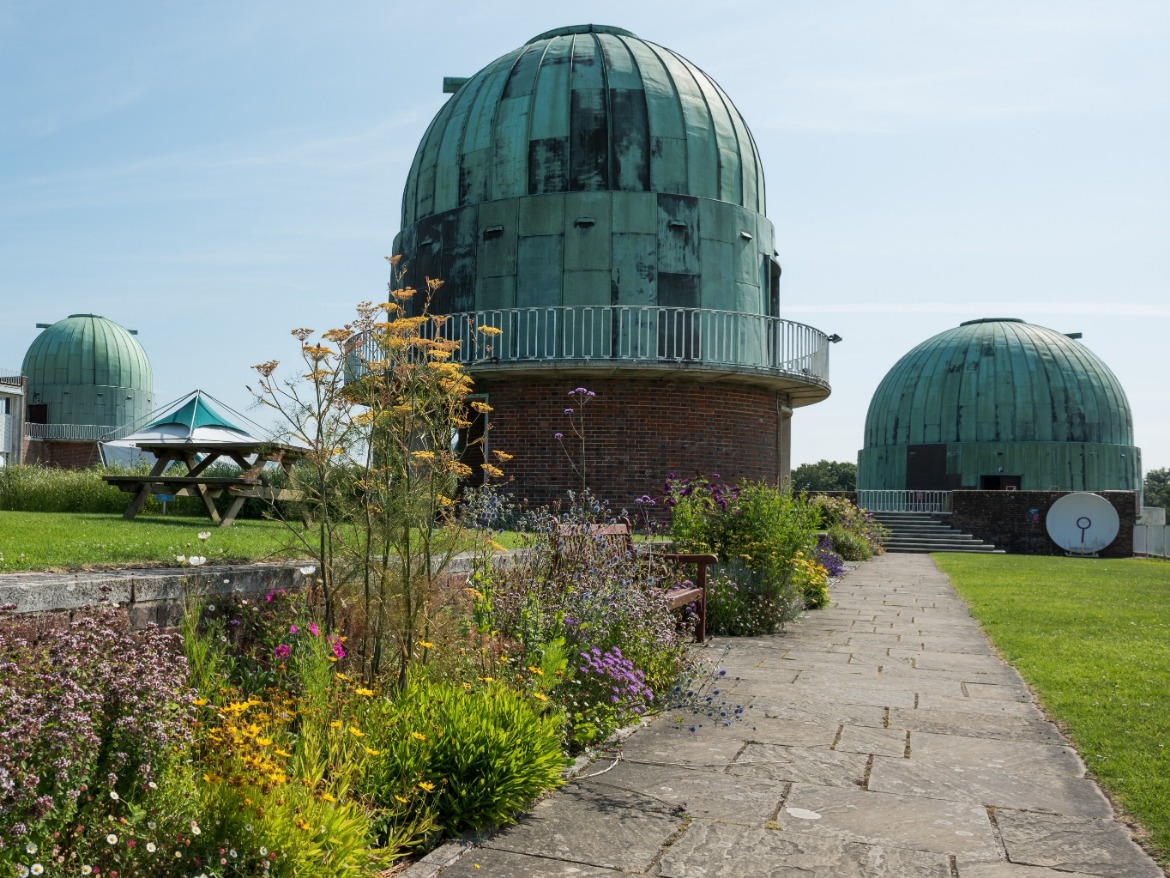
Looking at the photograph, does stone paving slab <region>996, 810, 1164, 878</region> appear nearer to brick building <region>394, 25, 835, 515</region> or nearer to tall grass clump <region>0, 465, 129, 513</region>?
tall grass clump <region>0, 465, 129, 513</region>

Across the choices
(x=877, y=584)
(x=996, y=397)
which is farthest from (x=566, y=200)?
(x=996, y=397)

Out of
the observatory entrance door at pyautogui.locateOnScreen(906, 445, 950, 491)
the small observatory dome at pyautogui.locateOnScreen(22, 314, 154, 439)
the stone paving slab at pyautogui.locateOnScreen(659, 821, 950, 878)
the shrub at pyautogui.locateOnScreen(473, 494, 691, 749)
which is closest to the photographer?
the stone paving slab at pyautogui.locateOnScreen(659, 821, 950, 878)

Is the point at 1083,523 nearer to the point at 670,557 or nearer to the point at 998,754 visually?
the point at 670,557

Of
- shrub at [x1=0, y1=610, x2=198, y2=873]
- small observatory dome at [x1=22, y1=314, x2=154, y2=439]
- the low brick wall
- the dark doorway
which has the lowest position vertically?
shrub at [x1=0, y1=610, x2=198, y2=873]

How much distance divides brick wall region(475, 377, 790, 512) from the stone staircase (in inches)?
452

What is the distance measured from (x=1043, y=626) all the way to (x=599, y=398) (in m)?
8.69

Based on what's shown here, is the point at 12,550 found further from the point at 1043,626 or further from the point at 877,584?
the point at 877,584

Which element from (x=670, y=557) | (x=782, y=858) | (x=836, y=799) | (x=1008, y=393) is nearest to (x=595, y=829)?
(x=782, y=858)

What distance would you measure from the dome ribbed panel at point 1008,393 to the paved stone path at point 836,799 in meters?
30.8

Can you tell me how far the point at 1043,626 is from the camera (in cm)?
1040

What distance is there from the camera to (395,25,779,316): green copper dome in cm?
1778

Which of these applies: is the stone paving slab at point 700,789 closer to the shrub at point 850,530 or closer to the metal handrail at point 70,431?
the shrub at point 850,530

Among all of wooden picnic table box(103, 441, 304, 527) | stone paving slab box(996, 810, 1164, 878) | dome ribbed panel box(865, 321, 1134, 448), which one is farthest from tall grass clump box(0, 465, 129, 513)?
dome ribbed panel box(865, 321, 1134, 448)

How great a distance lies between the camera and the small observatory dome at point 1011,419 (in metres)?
34.9
